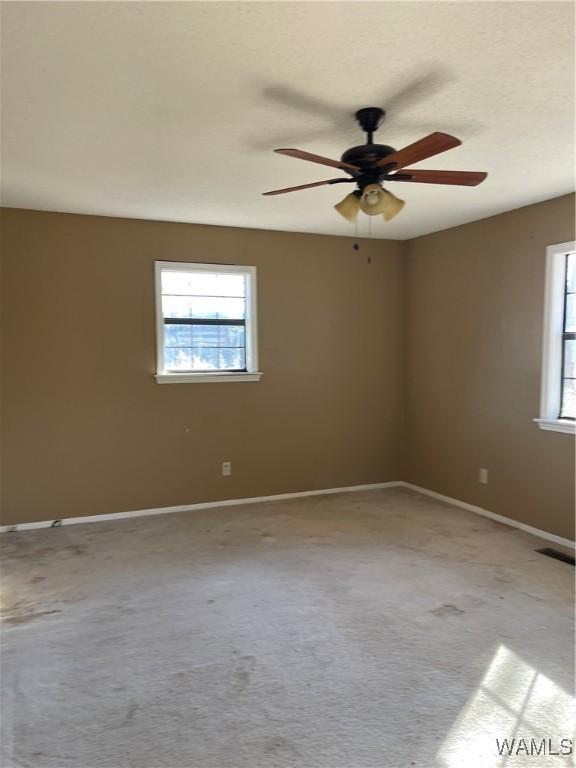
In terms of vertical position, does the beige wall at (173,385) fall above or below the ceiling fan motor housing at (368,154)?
below

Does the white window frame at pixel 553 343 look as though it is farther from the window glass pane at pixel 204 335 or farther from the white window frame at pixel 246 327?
the window glass pane at pixel 204 335

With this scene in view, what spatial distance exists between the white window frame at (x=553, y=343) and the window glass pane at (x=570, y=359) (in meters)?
0.04

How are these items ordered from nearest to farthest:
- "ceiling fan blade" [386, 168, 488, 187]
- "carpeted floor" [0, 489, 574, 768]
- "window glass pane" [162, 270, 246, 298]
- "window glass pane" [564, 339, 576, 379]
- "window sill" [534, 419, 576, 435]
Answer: "carpeted floor" [0, 489, 574, 768] < "ceiling fan blade" [386, 168, 488, 187] < "window sill" [534, 419, 576, 435] < "window glass pane" [564, 339, 576, 379] < "window glass pane" [162, 270, 246, 298]

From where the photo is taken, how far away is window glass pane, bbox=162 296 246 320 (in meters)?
4.31

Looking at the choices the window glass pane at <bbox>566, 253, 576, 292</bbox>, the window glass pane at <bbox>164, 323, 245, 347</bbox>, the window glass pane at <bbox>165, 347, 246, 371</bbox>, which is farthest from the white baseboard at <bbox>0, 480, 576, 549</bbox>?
the window glass pane at <bbox>566, 253, 576, 292</bbox>

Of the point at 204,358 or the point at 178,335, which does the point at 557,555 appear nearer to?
the point at 204,358

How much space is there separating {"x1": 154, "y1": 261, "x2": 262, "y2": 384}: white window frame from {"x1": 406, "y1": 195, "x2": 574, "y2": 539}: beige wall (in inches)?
63.4

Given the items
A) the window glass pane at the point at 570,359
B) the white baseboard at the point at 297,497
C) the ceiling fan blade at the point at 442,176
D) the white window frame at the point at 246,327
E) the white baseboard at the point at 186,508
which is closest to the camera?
the ceiling fan blade at the point at 442,176

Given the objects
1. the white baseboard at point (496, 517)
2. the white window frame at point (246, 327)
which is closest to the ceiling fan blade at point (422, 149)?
the white window frame at point (246, 327)

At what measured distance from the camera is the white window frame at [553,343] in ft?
11.7

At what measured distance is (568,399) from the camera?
11.9ft

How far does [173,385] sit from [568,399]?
3.03 meters

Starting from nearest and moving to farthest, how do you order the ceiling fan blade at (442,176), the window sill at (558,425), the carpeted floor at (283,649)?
the carpeted floor at (283,649) < the ceiling fan blade at (442,176) < the window sill at (558,425)

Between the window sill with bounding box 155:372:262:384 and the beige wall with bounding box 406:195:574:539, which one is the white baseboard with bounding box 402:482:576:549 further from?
the window sill with bounding box 155:372:262:384
